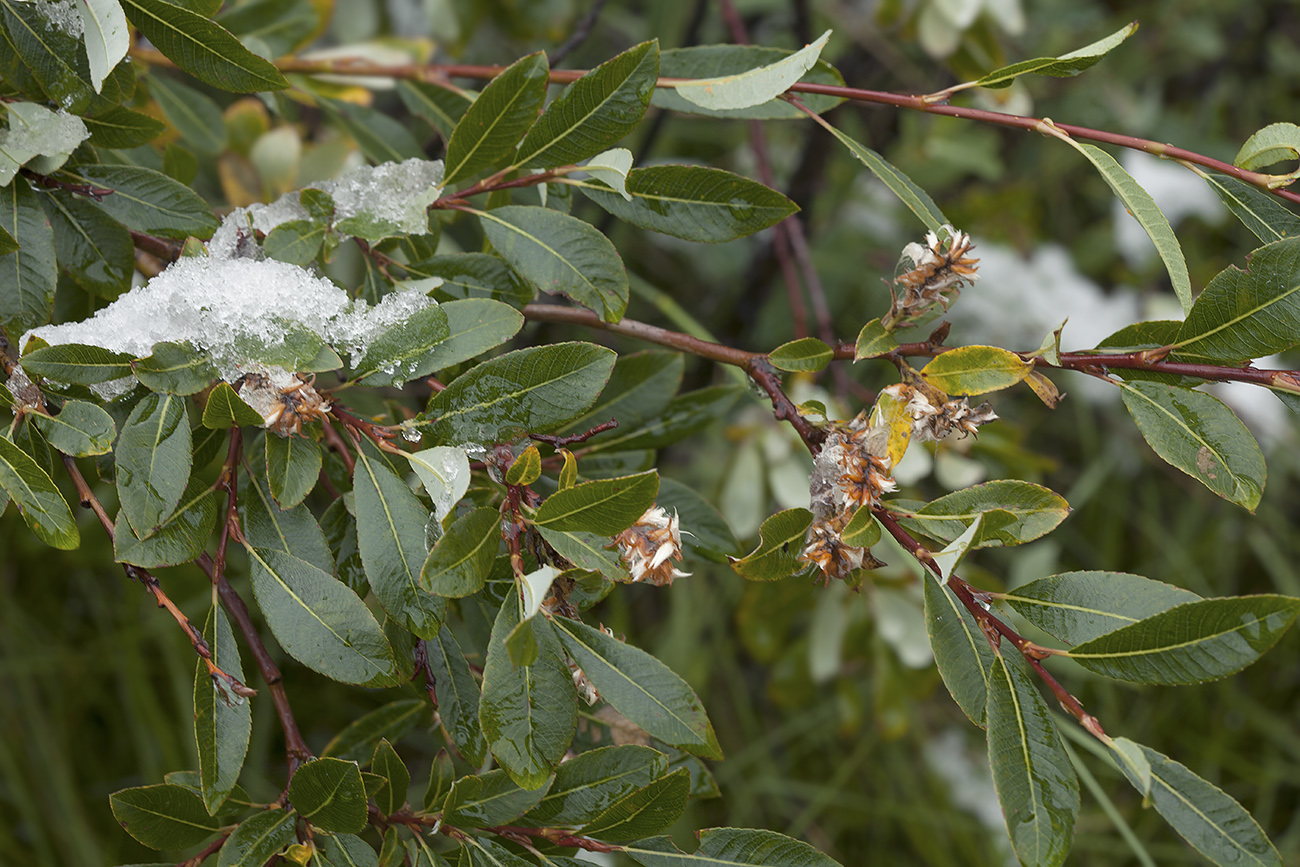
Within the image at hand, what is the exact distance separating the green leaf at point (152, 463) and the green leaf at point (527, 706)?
18 centimetres

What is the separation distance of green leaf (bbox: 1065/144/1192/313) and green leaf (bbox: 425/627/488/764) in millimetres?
444

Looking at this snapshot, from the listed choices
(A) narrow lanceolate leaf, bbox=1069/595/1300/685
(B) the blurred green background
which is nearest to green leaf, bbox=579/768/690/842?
(A) narrow lanceolate leaf, bbox=1069/595/1300/685

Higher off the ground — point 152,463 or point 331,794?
point 152,463

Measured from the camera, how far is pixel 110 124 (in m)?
0.55

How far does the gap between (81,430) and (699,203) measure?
363mm

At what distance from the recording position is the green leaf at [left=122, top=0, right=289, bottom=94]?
0.50 meters

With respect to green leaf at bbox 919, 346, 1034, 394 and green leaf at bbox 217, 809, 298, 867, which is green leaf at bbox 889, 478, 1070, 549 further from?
green leaf at bbox 217, 809, 298, 867

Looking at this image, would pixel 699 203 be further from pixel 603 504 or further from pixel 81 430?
pixel 81 430

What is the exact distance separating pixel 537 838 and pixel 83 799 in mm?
1125

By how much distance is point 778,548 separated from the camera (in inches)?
19.2

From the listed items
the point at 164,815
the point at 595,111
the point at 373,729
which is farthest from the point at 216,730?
the point at 595,111

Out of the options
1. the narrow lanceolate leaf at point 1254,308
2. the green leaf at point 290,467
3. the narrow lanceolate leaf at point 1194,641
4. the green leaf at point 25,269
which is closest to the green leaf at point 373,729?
the green leaf at point 290,467

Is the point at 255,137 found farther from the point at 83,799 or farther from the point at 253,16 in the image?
the point at 83,799

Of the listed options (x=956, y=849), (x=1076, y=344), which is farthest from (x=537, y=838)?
(x=1076, y=344)
